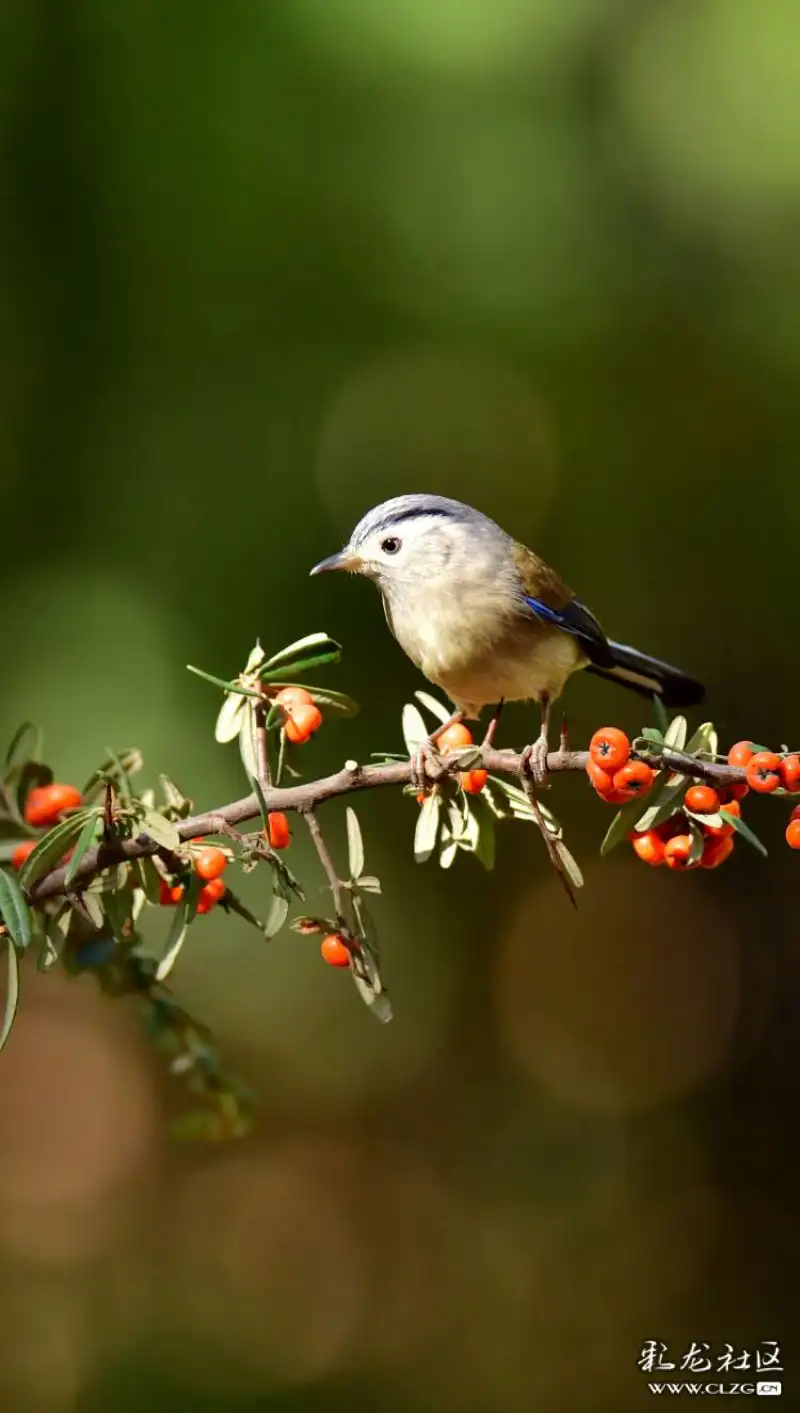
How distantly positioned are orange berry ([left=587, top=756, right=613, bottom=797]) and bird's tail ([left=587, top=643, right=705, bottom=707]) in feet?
3.26

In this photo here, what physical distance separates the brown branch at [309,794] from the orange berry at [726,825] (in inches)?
1.4

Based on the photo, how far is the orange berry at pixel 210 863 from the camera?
137 centimetres

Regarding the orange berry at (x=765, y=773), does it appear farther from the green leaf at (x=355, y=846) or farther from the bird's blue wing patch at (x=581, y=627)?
the bird's blue wing patch at (x=581, y=627)

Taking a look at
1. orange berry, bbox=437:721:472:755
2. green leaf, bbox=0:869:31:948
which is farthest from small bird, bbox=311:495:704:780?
green leaf, bbox=0:869:31:948

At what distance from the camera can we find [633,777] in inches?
51.6

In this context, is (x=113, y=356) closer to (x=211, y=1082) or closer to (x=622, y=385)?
(x=622, y=385)

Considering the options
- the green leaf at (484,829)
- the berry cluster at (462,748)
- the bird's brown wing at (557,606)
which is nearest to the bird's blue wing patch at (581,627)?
the bird's brown wing at (557,606)

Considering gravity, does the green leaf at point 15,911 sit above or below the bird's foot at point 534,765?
below

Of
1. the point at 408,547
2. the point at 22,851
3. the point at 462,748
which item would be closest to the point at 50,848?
the point at 22,851

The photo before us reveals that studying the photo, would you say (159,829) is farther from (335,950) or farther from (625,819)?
(625,819)

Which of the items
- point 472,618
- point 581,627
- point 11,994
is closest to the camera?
point 11,994

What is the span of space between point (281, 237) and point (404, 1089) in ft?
8.48

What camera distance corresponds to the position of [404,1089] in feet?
13.8

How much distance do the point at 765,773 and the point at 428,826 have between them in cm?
36
